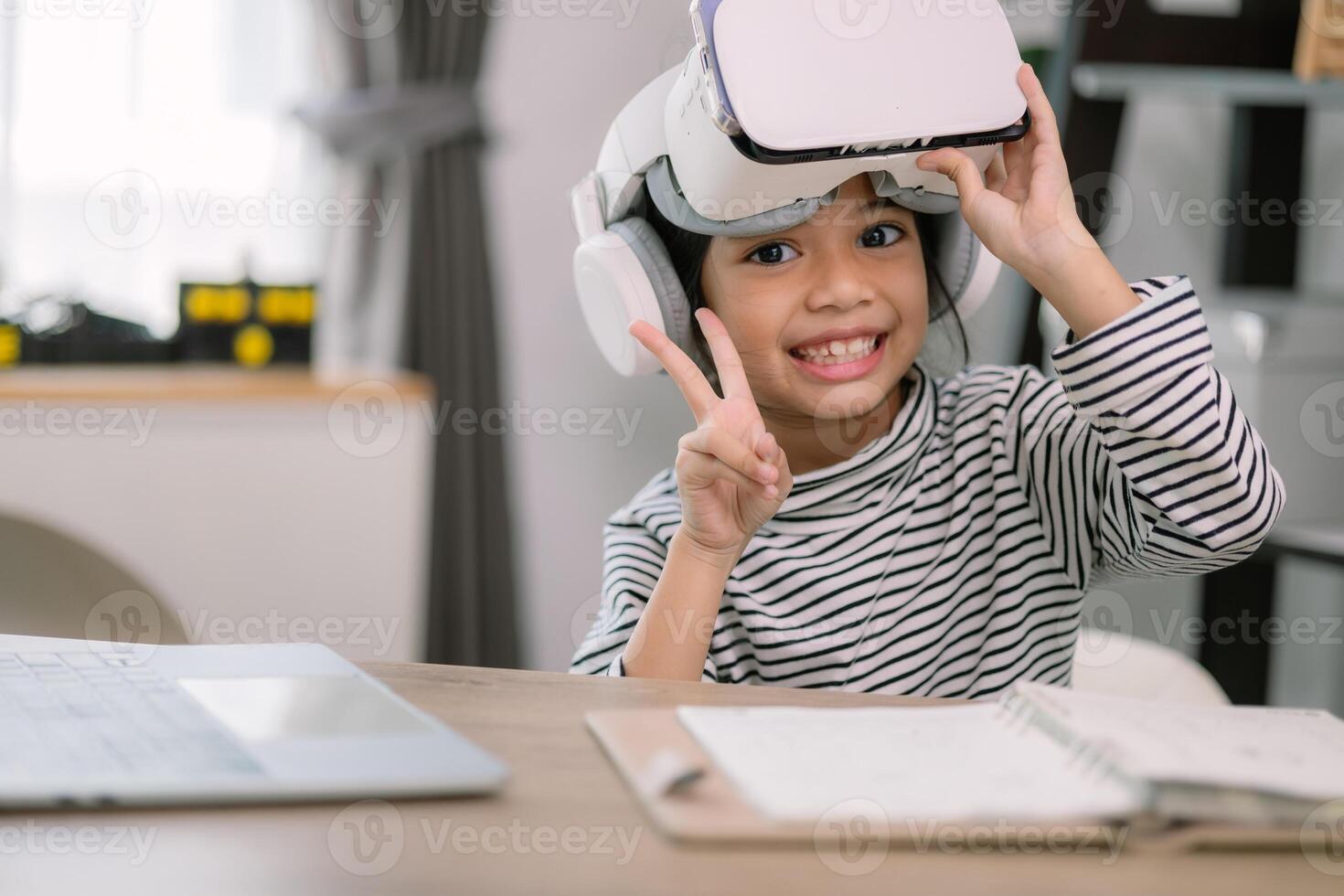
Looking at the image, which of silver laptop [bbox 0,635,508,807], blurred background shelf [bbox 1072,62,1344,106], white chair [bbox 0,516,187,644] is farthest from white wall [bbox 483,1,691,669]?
silver laptop [bbox 0,635,508,807]

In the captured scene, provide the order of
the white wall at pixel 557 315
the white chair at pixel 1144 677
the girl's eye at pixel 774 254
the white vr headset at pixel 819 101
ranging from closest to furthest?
the white vr headset at pixel 819 101 < the girl's eye at pixel 774 254 < the white chair at pixel 1144 677 < the white wall at pixel 557 315

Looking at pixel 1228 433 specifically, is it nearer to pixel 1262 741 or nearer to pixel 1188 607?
pixel 1262 741

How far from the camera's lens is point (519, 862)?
0.46 metres

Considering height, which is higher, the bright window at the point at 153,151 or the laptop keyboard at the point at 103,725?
the bright window at the point at 153,151

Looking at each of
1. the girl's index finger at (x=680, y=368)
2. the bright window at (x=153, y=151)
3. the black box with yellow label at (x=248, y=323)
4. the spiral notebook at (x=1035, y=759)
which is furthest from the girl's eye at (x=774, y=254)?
the bright window at (x=153, y=151)

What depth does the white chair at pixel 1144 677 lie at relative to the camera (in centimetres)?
117

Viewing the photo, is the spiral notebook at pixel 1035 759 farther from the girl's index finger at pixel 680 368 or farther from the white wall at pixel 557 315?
the white wall at pixel 557 315

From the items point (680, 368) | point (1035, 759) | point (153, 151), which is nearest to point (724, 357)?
point (680, 368)

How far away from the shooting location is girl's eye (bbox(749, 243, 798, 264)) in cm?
98

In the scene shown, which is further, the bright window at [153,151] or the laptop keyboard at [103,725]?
the bright window at [153,151]

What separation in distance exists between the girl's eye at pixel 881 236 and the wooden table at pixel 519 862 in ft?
1.89

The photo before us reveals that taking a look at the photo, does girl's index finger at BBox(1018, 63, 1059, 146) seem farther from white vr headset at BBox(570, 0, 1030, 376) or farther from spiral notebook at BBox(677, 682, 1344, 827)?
spiral notebook at BBox(677, 682, 1344, 827)

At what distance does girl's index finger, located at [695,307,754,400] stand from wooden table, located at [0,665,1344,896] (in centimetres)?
40

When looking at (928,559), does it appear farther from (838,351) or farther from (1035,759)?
(1035,759)
